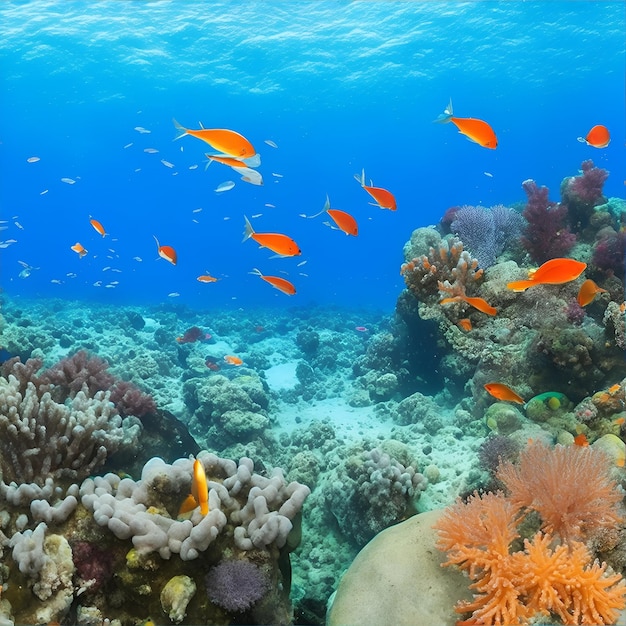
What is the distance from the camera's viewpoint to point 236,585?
3156 millimetres

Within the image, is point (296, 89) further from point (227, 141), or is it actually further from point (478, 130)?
point (227, 141)

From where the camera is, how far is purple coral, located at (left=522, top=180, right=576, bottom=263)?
7.77 meters

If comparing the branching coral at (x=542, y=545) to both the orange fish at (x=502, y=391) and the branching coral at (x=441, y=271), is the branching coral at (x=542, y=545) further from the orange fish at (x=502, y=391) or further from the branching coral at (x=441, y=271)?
the branching coral at (x=441, y=271)

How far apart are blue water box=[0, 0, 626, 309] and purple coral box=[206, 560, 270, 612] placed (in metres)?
12.0

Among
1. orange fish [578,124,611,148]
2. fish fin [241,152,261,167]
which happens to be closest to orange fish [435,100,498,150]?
fish fin [241,152,261,167]

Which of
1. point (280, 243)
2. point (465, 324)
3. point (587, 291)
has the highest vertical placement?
point (280, 243)

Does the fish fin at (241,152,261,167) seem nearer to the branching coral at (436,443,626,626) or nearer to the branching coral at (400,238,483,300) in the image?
the branching coral at (400,238,483,300)

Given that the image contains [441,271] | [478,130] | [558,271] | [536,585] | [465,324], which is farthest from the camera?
[441,271]

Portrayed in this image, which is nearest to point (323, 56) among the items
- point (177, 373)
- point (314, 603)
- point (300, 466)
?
point (177, 373)

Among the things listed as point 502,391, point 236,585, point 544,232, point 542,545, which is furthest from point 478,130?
point 236,585

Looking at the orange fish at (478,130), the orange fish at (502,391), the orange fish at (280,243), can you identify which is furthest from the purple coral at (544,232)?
the orange fish at (280,243)

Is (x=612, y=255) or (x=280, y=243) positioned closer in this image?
(x=280, y=243)

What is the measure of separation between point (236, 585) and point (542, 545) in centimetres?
202

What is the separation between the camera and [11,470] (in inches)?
152
